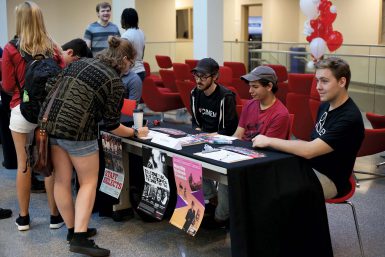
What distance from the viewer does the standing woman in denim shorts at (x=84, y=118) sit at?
9.41 feet

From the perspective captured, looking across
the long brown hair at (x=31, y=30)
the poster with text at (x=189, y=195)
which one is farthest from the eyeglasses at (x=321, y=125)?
the long brown hair at (x=31, y=30)

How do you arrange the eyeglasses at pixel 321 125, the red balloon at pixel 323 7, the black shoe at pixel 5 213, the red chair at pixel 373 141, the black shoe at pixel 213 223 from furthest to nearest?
the red balloon at pixel 323 7 → the red chair at pixel 373 141 → the black shoe at pixel 5 213 → the black shoe at pixel 213 223 → the eyeglasses at pixel 321 125

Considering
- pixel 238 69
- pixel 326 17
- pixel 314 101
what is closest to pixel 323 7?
pixel 326 17

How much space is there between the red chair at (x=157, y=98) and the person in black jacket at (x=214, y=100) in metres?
3.25

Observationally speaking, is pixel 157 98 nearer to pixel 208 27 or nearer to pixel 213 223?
pixel 208 27

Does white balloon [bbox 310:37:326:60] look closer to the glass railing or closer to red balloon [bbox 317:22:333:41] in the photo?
red balloon [bbox 317:22:333:41]

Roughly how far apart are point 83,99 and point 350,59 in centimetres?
676

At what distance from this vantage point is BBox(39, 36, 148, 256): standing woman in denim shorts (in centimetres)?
287

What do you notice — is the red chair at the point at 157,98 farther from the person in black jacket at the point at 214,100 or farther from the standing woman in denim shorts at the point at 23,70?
the standing woman in denim shorts at the point at 23,70

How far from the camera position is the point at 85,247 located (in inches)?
122

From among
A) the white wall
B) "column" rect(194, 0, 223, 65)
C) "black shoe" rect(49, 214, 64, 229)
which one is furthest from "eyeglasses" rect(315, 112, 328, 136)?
the white wall

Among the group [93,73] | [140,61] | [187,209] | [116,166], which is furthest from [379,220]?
[140,61]

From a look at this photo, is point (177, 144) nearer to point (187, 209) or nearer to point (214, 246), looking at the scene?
point (187, 209)

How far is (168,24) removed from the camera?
15.9 m
